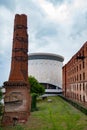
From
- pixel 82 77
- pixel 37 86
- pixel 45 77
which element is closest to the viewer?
pixel 82 77

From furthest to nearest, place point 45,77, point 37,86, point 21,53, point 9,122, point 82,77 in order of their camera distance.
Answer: point 45,77, point 37,86, point 82,77, point 21,53, point 9,122

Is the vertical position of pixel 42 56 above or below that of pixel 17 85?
above

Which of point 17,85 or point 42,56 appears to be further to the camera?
point 42,56

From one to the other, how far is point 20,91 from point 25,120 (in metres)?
3.67

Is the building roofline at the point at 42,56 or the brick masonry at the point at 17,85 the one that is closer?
the brick masonry at the point at 17,85

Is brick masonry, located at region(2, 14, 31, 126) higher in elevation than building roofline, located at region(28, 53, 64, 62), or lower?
lower

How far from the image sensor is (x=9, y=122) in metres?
27.0

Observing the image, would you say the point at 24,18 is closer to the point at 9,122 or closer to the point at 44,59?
the point at 9,122

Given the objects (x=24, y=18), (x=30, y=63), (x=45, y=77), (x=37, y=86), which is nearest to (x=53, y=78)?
(x=45, y=77)

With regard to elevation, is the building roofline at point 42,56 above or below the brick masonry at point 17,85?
above

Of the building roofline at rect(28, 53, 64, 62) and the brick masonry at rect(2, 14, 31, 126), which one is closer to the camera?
the brick masonry at rect(2, 14, 31, 126)

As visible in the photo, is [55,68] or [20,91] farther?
[55,68]

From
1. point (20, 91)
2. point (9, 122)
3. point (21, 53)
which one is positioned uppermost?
point (21, 53)

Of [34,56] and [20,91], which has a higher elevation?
[34,56]
